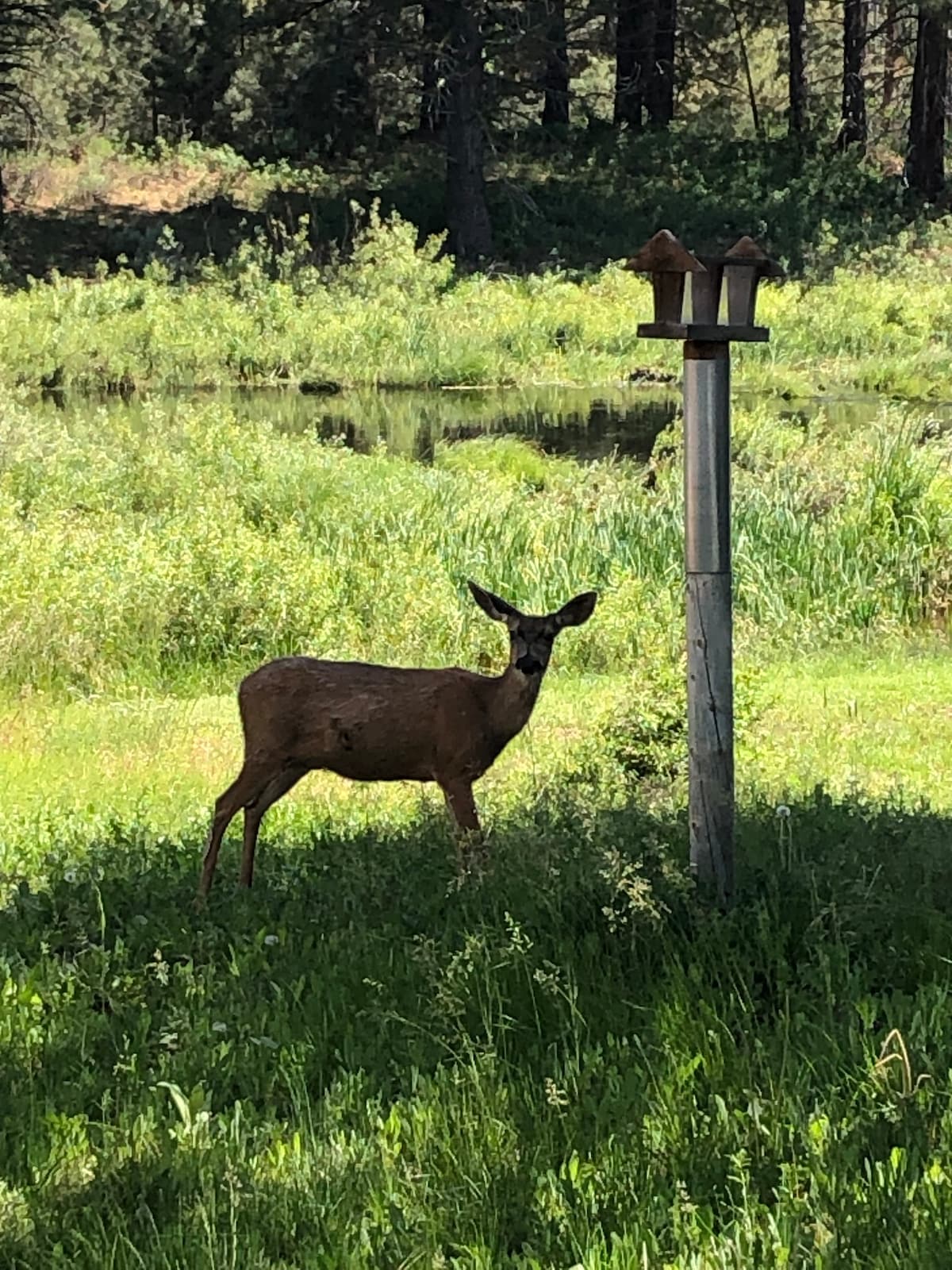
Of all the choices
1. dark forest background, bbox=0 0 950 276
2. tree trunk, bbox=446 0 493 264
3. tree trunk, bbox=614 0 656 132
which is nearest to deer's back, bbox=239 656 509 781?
dark forest background, bbox=0 0 950 276

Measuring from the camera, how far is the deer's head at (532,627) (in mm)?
6098

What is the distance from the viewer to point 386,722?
6.16 metres

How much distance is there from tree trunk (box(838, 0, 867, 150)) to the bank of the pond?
35.1ft

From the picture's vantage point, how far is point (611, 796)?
7656 millimetres

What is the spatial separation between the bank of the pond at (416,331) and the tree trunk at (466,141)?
8.37 feet

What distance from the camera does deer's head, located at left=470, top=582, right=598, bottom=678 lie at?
610 cm

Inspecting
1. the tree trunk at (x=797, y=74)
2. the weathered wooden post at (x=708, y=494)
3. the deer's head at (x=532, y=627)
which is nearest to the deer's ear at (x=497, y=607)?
the deer's head at (x=532, y=627)

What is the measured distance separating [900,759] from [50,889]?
4.21 meters

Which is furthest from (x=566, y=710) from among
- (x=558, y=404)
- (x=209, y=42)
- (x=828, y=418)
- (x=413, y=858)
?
(x=209, y=42)

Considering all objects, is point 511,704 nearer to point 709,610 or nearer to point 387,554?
point 709,610

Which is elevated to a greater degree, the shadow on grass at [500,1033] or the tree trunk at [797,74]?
the tree trunk at [797,74]

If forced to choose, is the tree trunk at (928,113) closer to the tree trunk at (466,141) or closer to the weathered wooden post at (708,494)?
the tree trunk at (466,141)

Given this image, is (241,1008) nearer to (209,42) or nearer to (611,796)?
(611,796)

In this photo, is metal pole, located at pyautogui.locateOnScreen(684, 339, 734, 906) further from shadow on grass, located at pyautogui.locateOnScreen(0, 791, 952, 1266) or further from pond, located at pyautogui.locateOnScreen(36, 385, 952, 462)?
pond, located at pyautogui.locateOnScreen(36, 385, 952, 462)
